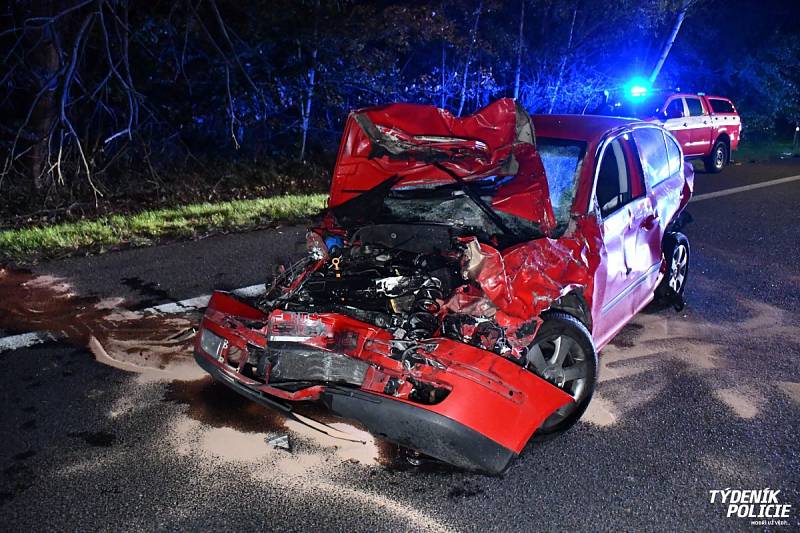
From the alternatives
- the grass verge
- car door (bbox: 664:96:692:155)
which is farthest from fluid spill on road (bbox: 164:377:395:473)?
car door (bbox: 664:96:692:155)

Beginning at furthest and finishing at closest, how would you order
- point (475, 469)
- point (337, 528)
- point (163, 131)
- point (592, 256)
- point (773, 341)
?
1. point (163, 131)
2. point (773, 341)
3. point (592, 256)
4. point (475, 469)
5. point (337, 528)

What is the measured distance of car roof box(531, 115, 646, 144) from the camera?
464 centimetres

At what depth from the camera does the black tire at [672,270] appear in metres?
5.51

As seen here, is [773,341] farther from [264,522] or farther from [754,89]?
[754,89]

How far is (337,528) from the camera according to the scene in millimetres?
2877

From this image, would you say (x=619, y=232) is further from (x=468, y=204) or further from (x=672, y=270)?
(x=672, y=270)

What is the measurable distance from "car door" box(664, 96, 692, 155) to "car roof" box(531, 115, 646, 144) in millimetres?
9433

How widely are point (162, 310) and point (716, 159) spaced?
13.8 metres

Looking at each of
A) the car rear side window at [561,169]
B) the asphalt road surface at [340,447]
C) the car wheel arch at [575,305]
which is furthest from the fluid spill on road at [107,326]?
the car rear side window at [561,169]

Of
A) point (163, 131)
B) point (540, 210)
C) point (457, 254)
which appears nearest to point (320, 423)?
point (457, 254)

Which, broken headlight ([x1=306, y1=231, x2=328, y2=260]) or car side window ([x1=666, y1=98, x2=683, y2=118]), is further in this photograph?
car side window ([x1=666, y1=98, x2=683, y2=118])

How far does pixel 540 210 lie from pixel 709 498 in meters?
1.75

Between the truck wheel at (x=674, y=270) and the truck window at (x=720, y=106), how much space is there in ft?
36.3

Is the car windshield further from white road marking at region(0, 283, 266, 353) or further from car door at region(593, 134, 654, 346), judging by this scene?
white road marking at region(0, 283, 266, 353)
